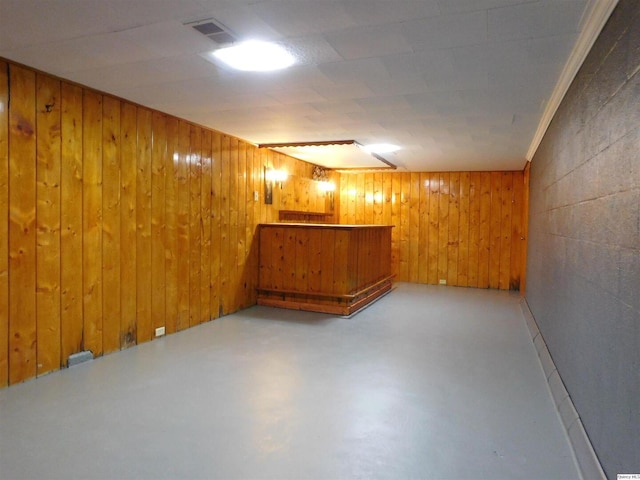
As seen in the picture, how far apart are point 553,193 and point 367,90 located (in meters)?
1.74

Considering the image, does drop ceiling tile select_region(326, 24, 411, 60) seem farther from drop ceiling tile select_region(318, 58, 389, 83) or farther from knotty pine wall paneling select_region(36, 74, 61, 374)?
knotty pine wall paneling select_region(36, 74, 61, 374)

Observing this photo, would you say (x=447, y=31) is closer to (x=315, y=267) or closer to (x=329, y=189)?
(x=315, y=267)

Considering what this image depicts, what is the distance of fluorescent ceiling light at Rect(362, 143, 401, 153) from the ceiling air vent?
11.0 feet

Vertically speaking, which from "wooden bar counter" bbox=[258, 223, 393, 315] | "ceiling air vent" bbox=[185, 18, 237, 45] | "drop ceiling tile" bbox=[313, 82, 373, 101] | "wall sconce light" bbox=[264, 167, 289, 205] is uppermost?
"drop ceiling tile" bbox=[313, 82, 373, 101]

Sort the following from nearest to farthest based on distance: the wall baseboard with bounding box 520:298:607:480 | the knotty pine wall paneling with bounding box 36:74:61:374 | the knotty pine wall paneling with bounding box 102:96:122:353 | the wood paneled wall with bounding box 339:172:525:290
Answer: the wall baseboard with bounding box 520:298:607:480, the knotty pine wall paneling with bounding box 36:74:61:374, the knotty pine wall paneling with bounding box 102:96:122:353, the wood paneled wall with bounding box 339:172:525:290

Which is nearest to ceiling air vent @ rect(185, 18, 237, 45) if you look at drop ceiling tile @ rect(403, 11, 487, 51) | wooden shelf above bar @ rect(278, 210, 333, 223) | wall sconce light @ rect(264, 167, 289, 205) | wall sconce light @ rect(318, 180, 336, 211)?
drop ceiling tile @ rect(403, 11, 487, 51)

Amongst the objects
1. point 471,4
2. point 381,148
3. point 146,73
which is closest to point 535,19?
point 471,4

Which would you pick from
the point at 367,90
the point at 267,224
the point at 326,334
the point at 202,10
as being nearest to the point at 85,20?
the point at 202,10

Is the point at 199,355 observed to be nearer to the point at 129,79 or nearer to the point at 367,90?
the point at 129,79

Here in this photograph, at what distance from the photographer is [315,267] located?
5562mm

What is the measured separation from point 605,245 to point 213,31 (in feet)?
7.12

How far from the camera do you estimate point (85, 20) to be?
2.17 metres

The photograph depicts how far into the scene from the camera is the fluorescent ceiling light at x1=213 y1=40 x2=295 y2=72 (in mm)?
2459

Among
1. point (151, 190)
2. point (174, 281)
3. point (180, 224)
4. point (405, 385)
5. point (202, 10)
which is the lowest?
point (405, 385)
